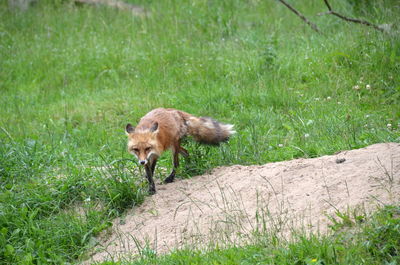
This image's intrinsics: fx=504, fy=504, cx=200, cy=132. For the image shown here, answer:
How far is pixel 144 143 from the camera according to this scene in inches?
239

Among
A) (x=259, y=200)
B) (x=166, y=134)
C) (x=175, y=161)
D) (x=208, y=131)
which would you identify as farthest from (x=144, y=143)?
(x=259, y=200)

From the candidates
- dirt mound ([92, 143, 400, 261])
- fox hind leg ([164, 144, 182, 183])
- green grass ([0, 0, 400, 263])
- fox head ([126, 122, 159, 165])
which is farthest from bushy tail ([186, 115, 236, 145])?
fox head ([126, 122, 159, 165])

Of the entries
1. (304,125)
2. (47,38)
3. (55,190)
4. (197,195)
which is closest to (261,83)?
(304,125)

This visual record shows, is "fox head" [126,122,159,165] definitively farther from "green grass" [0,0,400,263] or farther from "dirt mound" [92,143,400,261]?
"dirt mound" [92,143,400,261]

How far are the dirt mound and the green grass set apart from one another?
15.4 inches

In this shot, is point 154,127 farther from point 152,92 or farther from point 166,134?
point 152,92

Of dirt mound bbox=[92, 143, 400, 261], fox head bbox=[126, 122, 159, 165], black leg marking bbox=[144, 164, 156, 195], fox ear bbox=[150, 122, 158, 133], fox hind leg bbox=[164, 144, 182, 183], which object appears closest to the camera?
dirt mound bbox=[92, 143, 400, 261]

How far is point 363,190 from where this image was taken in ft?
15.7

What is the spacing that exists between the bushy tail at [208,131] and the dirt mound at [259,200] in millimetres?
578

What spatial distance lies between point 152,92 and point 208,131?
3.19 m

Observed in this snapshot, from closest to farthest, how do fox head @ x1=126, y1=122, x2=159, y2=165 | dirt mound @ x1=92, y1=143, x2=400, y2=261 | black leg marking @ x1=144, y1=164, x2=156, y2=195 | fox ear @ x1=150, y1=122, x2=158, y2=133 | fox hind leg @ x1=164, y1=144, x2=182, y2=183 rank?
1. dirt mound @ x1=92, y1=143, x2=400, y2=261
2. fox head @ x1=126, y1=122, x2=159, y2=165
3. fox ear @ x1=150, y1=122, x2=158, y2=133
4. black leg marking @ x1=144, y1=164, x2=156, y2=195
5. fox hind leg @ x1=164, y1=144, x2=182, y2=183

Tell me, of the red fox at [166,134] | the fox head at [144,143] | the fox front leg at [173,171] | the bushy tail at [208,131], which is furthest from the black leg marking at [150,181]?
the bushy tail at [208,131]

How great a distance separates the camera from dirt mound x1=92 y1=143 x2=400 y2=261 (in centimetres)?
474

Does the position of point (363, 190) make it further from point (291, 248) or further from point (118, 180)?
point (118, 180)
